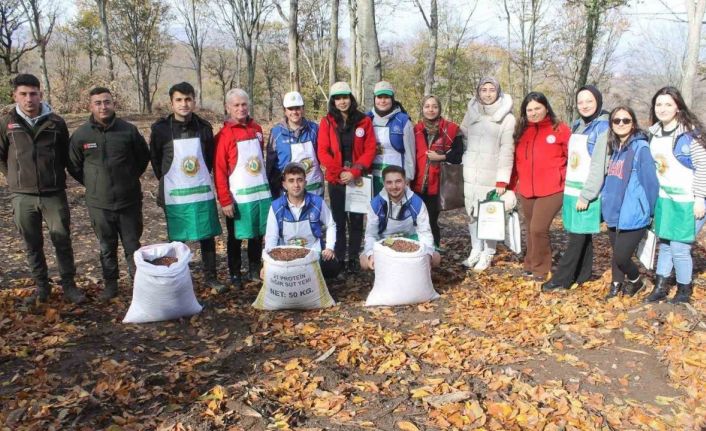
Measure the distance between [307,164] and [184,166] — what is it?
115cm

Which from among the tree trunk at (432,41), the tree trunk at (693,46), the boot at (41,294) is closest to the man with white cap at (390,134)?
the boot at (41,294)

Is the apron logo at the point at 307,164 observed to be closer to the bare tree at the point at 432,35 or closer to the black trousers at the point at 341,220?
the black trousers at the point at 341,220

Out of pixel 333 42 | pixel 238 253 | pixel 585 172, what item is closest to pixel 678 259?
pixel 585 172

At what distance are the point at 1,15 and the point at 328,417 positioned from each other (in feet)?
82.0

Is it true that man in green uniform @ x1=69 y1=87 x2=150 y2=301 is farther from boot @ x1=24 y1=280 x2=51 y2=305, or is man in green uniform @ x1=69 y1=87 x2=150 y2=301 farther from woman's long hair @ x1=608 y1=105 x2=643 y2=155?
woman's long hair @ x1=608 y1=105 x2=643 y2=155

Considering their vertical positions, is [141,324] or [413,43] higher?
[413,43]

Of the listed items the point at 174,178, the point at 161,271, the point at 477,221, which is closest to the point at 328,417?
the point at 161,271

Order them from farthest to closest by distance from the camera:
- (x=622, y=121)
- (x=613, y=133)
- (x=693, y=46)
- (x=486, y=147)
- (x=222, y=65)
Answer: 1. (x=222, y=65)
2. (x=693, y=46)
3. (x=486, y=147)
4. (x=613, y=133)
5. (x=622, y=121)

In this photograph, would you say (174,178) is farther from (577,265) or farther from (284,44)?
(284,44)

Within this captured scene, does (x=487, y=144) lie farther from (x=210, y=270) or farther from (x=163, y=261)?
(x=163, y=261)

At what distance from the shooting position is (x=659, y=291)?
14.3 ft

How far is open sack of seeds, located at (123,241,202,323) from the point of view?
412 centimetres

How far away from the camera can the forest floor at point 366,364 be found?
2871mm

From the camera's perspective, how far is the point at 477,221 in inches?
212
